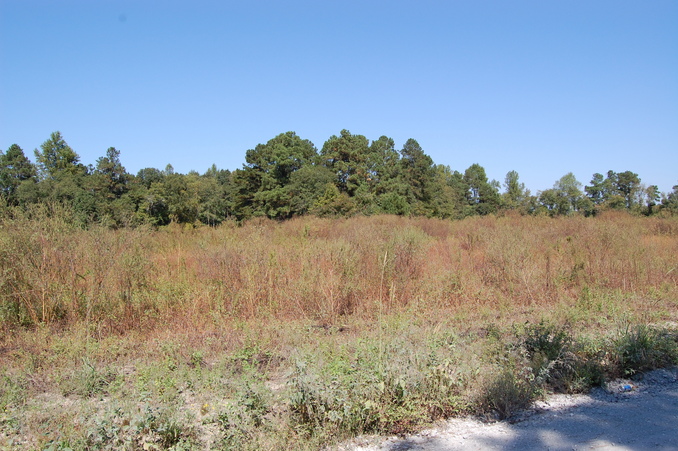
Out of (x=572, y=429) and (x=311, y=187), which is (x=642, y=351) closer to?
(x=572, y=429)

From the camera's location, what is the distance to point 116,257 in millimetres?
8070

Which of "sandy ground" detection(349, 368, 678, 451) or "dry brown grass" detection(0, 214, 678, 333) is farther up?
"dry brown grass" detection(0, 214, 678, 333)

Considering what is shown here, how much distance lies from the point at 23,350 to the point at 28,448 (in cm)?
316

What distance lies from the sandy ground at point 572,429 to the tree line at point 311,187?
27.3 m

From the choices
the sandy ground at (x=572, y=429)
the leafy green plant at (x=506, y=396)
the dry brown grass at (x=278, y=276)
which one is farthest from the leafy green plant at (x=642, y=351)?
the dry brown grass at (x=278, y=276)

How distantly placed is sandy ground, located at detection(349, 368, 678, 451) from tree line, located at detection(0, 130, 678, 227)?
27305 millimetres

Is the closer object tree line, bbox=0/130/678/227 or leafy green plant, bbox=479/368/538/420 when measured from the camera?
leafy green plant, bbox=479/368/538/420

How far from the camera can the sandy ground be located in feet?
12.3

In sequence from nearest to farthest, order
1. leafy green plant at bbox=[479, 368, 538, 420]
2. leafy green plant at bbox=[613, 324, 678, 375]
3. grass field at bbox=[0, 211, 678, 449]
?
grass field at bbox=[0, 211, 678, 449]
leafy green plant at bbox=[479, 368, 538, 420]
leafy green plant at bbox=[613, 324, 678, 375]

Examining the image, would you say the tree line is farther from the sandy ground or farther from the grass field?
the sandy ground

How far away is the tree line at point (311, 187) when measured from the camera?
38.9 metres

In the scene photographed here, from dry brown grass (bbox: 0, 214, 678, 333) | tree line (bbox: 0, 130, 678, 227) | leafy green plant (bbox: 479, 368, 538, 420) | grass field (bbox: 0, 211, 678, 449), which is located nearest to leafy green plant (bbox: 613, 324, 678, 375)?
grass field (bbox: 0, 211, 678, 449)

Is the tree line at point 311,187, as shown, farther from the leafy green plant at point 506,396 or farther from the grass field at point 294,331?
the leafy green plant at point 506,396

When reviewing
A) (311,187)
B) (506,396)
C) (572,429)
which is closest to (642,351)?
(572,429)
